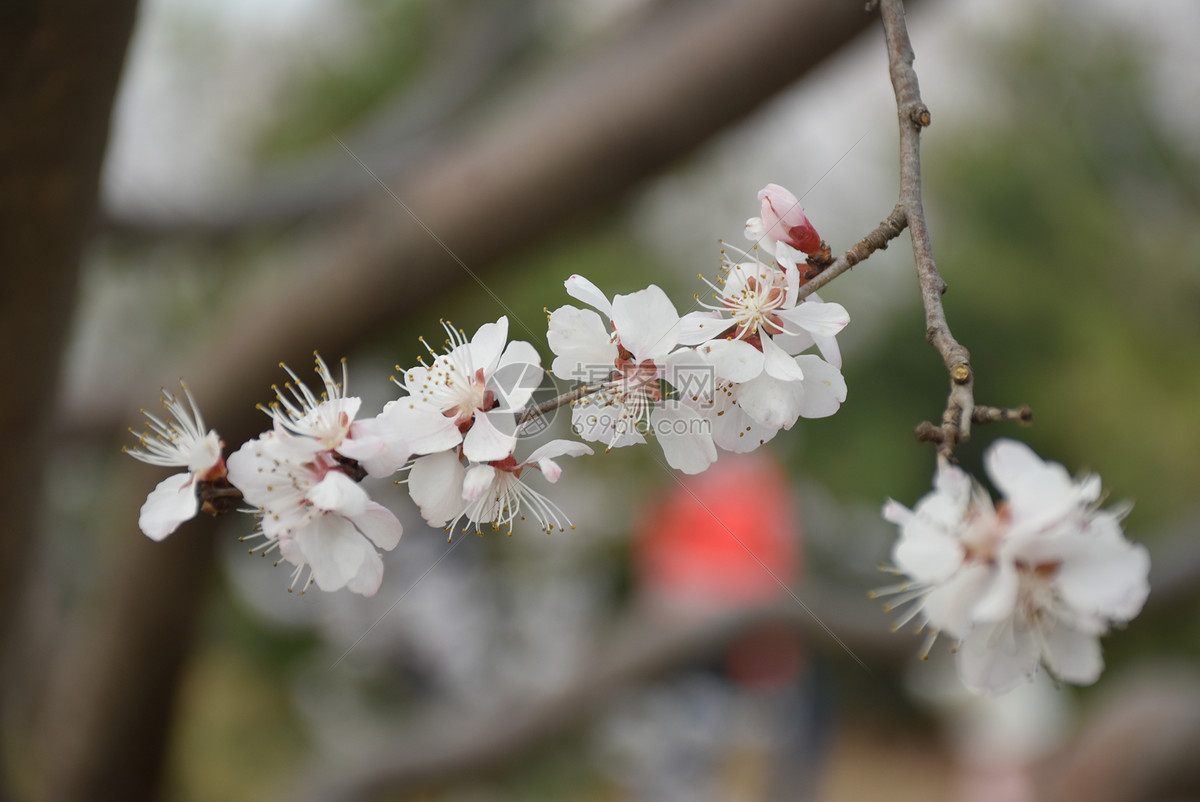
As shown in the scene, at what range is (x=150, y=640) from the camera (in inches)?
60.0

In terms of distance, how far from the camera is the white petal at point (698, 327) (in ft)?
1.24

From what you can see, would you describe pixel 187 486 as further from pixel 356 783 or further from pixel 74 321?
pixel 356 783

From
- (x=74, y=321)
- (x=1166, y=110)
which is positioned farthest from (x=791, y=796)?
(x=1166, y=110)

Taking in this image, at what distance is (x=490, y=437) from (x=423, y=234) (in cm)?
90

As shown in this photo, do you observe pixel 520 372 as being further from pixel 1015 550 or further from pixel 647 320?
pixel 1015 550

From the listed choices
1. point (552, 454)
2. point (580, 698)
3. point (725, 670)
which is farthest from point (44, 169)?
point (725, 670)

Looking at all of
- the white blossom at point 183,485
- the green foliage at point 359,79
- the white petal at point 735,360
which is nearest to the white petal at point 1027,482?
the white petal at point 735,360

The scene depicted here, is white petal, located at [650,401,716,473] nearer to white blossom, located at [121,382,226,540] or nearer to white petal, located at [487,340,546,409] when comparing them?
white petal, located at [487,340,546,409]

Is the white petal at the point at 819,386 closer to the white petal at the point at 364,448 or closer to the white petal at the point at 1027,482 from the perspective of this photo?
the white petal at the point at 1027,482

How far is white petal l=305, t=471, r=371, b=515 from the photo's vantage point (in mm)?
371

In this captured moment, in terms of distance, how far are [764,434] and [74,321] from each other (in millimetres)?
736

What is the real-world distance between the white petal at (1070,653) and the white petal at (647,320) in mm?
199

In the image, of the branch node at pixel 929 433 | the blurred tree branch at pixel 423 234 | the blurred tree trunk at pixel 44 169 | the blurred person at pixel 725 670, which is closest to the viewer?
the branch node at pixel 929 433

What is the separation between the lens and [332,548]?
40 cm
